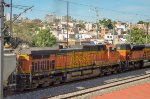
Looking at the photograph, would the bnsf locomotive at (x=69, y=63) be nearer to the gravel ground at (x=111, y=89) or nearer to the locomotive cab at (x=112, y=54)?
the locomotive cab at (x=112, y=54)

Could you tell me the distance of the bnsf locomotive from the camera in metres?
22.2

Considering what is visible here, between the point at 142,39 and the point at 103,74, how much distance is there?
53.8 metres

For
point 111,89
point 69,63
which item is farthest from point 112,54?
point 111,89

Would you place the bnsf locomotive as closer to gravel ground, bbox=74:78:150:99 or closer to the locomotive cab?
the locomotive cab

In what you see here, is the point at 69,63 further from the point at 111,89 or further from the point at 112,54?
the point at 112,54

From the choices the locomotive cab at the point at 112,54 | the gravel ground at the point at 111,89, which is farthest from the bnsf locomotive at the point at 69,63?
the gravel ground at the point at 111,89

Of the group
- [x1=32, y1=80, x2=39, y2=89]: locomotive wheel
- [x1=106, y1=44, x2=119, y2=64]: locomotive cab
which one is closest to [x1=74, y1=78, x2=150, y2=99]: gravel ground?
[x1=32, y1=80, x2=39, y2=89]: locomotive wheel

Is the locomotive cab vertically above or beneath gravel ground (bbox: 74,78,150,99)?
above

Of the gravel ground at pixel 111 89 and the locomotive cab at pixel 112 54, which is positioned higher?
the locomotive cab at pixel 112 54

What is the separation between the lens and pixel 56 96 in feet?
66.4

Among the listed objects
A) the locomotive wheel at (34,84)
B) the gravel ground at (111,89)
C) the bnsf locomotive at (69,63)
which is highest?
the bnsf locomotive at (69,63)

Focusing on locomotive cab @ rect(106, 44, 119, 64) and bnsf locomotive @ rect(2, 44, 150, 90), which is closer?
bnsf locomotive @ rect(2, 44, 150, 90)

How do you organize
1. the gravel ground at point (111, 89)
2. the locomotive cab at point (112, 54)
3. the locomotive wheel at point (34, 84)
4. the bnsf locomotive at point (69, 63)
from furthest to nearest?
the locomotive cab at point (112, 54), the locomotive wheel at point (34, 84), the bnsf locomotive at point (69, 63), the gravel ground at point (111, 89)

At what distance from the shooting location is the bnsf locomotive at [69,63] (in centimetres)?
2223
